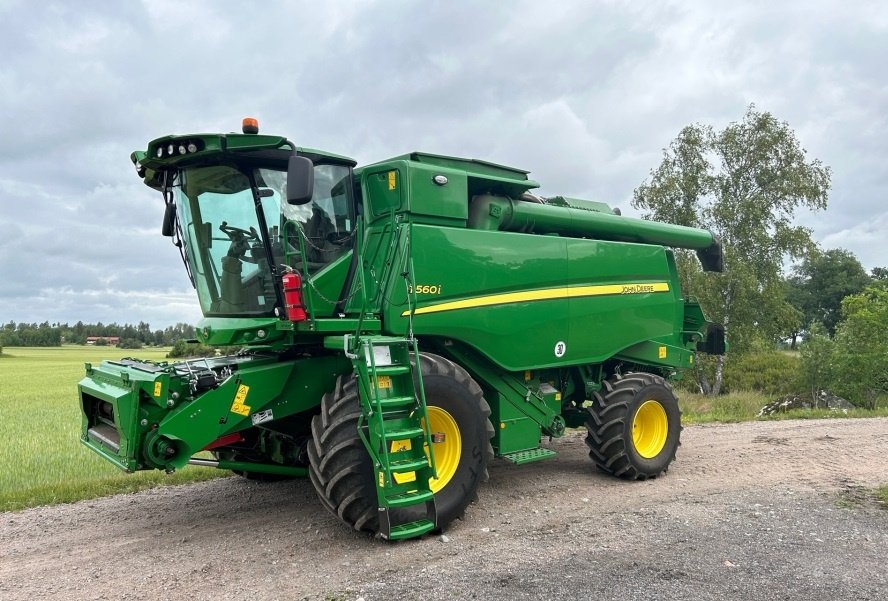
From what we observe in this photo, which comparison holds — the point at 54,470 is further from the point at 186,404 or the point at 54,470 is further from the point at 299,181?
the point at 299,181

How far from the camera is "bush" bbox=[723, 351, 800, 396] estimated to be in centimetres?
2369

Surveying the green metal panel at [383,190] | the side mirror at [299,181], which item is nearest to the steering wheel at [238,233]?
the side mirror at [299,181]

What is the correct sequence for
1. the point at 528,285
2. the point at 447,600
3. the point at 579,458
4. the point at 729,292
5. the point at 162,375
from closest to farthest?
1. the point at 447,600
2. the point at 162,375
3. the point at 528,285
4. the point at 579,458
5. the point at 729,292

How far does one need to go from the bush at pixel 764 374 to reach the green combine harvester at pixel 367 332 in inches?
722

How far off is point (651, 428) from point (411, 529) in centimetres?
361

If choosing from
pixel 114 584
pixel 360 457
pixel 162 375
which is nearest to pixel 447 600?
pixel 360 457

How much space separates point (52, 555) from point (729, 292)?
20011 millimetres

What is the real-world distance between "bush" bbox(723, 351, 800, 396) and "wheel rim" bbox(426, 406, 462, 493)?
772 inches

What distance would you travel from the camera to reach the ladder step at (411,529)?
4.39 metres

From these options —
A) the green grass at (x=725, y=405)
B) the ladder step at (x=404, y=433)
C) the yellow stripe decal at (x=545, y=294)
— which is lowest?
the green grass at (x=725, y=405)

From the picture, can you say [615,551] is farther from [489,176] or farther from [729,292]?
[729,292]

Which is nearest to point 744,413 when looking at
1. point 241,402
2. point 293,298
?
point 293,298

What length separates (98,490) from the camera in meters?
6.12

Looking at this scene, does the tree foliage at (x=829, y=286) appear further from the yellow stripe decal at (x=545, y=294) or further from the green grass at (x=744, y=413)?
the yellow stripe decal at (x=545, y=294)
